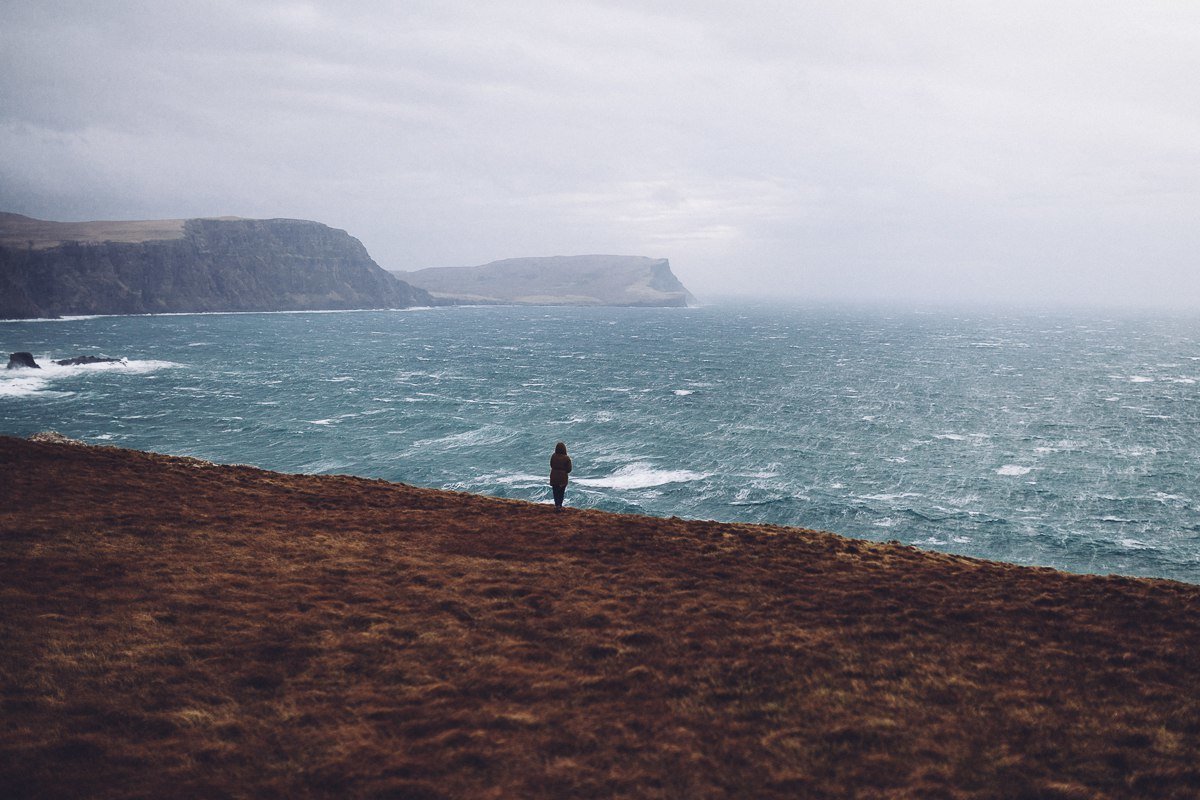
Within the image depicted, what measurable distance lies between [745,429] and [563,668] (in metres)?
51.7

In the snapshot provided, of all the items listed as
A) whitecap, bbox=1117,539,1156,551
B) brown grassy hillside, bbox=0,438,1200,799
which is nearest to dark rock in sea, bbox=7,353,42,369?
brown grassy hillside, bbox=0,438,1200,799

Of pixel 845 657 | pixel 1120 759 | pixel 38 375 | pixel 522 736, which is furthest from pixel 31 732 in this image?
pixel 38 375

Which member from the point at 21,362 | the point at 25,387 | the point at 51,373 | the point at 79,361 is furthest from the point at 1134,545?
the point at 79,361

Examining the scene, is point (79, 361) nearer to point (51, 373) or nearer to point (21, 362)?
point (21, 362)

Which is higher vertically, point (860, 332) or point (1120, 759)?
point (860, 332)

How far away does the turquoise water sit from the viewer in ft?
125

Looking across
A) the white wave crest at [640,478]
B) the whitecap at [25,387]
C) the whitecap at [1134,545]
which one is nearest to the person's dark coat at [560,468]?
the white wave crest at [640,478]

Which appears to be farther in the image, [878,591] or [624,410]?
[624,410]

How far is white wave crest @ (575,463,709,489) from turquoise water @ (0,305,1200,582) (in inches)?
10.1

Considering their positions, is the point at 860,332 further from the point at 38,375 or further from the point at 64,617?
the point at 64,617

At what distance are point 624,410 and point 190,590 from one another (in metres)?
56.3

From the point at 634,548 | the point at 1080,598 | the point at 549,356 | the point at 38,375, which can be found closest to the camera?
the point at 1080,598

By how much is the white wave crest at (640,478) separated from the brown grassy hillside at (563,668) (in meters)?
26.0

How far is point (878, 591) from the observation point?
13188mm
